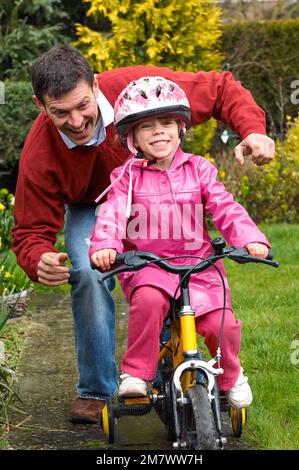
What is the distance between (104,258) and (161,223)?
357 millimetres

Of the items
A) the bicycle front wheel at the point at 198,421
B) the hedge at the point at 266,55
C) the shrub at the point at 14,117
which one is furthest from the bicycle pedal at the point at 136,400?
the hedge at the point at 266,55

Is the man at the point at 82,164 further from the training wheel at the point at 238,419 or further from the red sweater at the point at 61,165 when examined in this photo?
the training wheel at the point at 238,419

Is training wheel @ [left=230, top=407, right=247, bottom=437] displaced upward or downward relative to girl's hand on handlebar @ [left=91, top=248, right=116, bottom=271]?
downward

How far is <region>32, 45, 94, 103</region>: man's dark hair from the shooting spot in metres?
3.47

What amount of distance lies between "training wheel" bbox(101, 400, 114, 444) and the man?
1.29 feet

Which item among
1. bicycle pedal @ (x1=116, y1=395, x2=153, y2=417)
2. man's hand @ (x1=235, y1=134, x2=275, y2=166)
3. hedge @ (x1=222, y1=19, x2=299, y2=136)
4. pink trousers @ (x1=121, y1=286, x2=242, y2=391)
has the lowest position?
bicycle pedal @ (x1=116, y1=395, x2=153, y2=417)

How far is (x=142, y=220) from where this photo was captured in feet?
10.9

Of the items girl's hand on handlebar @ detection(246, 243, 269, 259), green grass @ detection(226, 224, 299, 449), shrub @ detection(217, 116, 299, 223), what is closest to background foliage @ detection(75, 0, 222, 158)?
shrub @ detection(217, 116, 299, 223)

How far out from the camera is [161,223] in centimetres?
328

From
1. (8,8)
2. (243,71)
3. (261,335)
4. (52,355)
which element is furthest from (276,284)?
(243,71)

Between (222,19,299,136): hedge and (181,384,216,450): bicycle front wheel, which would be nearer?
(181,384,216,450): bicycle front wheel

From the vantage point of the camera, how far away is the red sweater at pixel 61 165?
12.1 feet

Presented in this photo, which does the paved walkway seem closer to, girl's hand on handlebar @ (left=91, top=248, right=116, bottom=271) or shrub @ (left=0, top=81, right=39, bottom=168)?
girl's hand on handlebar @ (left=91, top=248, right=116, bottom=271)

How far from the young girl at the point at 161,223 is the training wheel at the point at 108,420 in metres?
0.16
